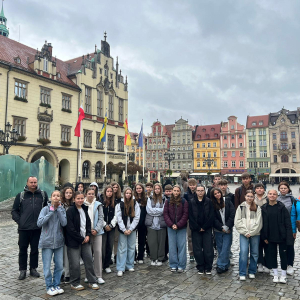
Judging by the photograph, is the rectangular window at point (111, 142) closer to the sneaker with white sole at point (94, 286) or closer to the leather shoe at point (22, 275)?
the leather shoe at point (22, 275)

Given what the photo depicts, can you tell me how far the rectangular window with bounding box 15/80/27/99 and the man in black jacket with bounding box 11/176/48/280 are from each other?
24.0 m

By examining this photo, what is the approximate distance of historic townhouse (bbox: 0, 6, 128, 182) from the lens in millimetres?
27031

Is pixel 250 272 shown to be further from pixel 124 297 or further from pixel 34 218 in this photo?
pixel 34 218

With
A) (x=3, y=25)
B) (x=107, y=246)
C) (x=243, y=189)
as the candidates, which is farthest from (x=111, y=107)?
(x=107, y=246)

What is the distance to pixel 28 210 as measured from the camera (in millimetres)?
5844

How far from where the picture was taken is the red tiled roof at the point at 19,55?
27.1 m

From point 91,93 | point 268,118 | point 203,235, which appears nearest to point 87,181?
point 91,93

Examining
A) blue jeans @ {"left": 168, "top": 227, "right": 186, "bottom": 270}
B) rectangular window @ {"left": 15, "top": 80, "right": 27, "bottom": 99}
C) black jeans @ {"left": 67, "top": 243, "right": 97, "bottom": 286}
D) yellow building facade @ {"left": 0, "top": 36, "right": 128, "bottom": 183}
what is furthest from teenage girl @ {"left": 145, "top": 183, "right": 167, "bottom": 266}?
rectangular window @ {"left": 15, "top": 80, "right": 27, "bottom": 99}

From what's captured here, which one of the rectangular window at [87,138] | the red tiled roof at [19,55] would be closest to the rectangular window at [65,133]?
the rectangular window at [87,138]

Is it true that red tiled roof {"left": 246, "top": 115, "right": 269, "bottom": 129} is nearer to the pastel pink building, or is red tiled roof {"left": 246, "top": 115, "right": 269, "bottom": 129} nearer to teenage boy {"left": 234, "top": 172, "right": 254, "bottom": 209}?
the pastel pink building

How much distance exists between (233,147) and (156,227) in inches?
2410

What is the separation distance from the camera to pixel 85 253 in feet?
17.6

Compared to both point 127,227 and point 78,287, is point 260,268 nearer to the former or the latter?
point 127,227

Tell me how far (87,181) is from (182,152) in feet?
124
